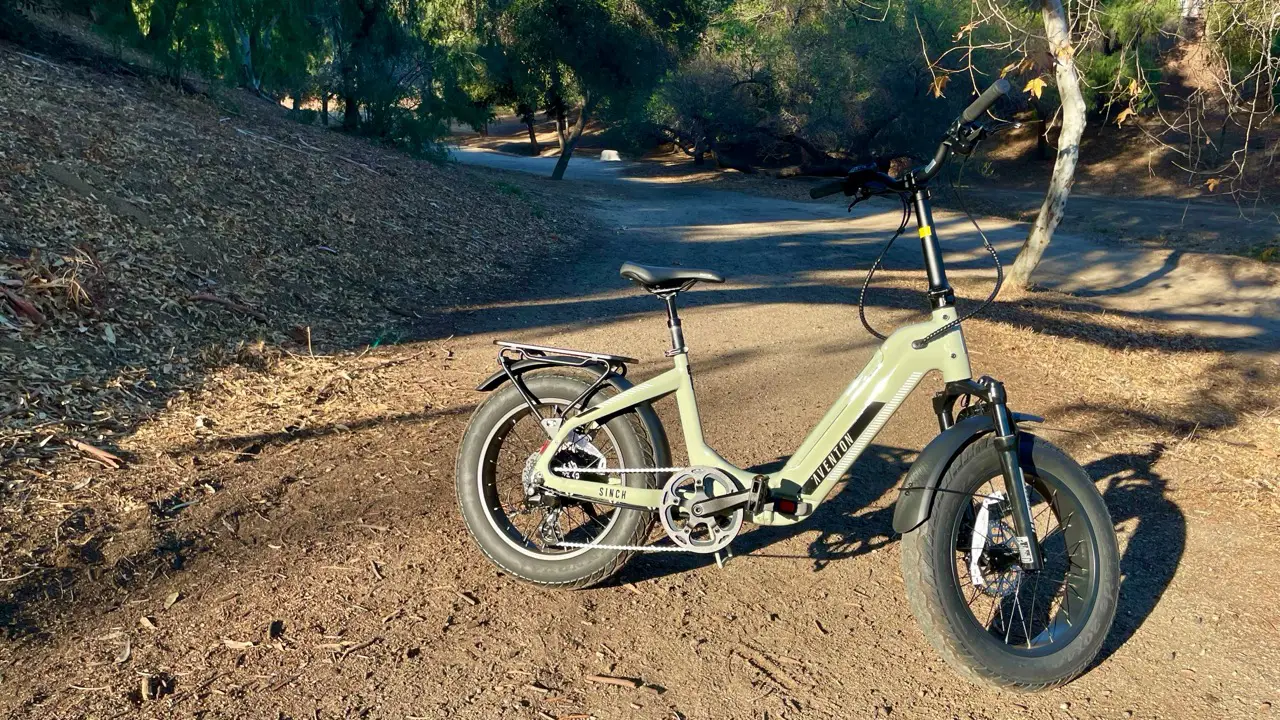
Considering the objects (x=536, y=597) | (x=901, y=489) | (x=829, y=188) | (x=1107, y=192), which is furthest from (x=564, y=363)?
(x=1107, y=192)

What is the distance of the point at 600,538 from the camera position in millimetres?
3723

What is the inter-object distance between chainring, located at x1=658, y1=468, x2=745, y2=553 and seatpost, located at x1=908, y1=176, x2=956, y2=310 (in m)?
0.99

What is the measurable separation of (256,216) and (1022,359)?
666 centimetres

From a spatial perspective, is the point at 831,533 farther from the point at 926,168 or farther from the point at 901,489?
the point at 926,168

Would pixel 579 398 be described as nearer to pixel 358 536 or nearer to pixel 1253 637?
pixel 358 536

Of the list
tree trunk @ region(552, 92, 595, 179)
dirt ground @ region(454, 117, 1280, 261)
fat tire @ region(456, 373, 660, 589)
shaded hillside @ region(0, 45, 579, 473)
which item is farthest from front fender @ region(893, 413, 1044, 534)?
tree trunk @ region(552, 92, 595, 179)

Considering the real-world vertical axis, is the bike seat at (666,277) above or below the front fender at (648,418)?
above

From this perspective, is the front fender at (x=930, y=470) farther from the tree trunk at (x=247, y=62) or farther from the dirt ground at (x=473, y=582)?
the tree trunk at (x=247, y=62)

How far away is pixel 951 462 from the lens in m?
3.26

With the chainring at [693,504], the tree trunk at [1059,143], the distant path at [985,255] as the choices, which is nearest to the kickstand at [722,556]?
the chainring at [693,504]

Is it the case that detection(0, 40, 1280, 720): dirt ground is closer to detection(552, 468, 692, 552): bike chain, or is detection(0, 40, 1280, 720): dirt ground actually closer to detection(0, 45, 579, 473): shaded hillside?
detection(552, 468, 692, 552): bike chain

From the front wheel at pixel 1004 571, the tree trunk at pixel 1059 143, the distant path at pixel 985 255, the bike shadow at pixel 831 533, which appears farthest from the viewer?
the distant path at pixel 985 255

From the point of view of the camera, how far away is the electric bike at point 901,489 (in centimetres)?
321

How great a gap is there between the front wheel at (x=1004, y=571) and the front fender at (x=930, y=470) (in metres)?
0.03
